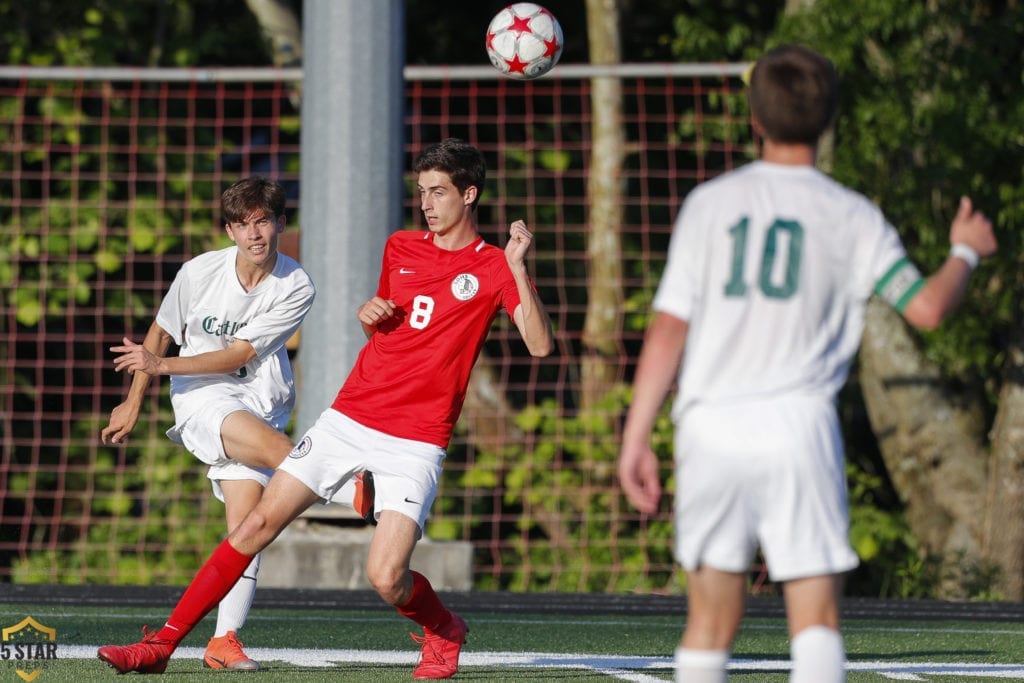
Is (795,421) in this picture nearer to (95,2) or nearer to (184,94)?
(184,94)

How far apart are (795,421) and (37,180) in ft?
32.7

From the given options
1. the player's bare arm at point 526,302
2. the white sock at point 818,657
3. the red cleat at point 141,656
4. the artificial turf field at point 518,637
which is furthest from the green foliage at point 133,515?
the white sock at point 818,657

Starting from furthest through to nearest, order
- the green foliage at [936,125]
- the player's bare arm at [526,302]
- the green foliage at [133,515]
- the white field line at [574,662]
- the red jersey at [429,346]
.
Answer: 1. the green foliage at [133,515]
2. the green foliage at [936,125]
3. the white field line at [574,662]
4. the red jersey at [429,346]
5. the player's bare arm at [526,302]

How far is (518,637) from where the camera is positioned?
662cm

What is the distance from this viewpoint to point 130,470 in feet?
38.4

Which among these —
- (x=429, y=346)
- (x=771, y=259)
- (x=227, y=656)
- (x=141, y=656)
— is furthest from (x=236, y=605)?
(x=771, y=259)

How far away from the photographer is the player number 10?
331 cm

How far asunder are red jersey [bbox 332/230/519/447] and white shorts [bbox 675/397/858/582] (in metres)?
2.04

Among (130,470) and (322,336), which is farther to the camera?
(130,470)

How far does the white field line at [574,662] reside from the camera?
5516 millimetres

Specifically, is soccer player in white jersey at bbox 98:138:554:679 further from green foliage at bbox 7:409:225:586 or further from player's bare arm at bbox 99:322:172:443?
green foliage at bbox 7:409:225:586

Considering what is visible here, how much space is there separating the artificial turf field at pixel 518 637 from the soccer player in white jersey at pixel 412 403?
0.26 m

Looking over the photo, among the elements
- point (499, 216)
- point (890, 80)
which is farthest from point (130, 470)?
point (890, 80)

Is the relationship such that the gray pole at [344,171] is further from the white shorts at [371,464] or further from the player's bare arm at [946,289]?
the player's bare arm at [946,289]
